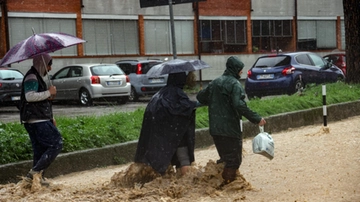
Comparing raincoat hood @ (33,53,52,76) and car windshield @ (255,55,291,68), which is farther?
car windshield @ (255,55,291,68)

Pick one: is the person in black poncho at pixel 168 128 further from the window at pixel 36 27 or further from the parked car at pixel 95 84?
the window at pixel 36 27

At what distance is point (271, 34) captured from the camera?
144 feet

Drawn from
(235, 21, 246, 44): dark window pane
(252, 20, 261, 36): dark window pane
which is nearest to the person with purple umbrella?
(235, 21, 246, 44): dark window pane

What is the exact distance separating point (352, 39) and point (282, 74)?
246cm

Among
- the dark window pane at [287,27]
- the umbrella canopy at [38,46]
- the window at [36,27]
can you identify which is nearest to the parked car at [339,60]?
the window at [36,27]

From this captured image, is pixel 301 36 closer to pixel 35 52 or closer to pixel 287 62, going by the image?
pixel 287 62

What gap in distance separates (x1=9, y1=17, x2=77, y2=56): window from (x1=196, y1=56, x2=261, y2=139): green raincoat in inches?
960

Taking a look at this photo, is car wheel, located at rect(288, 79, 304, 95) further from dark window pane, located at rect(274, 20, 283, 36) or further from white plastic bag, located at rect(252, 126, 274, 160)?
dark window pane, located at rect(274, 20, 283, 36)

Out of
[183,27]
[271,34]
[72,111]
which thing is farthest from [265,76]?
[271,34]

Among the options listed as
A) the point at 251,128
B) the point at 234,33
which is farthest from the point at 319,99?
the point at 234,33

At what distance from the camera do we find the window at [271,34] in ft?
141

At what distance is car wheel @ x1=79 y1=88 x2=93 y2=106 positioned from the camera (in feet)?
82.2

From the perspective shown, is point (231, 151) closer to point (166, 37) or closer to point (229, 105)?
point (229, 105)

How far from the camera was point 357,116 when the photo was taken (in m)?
18.5
